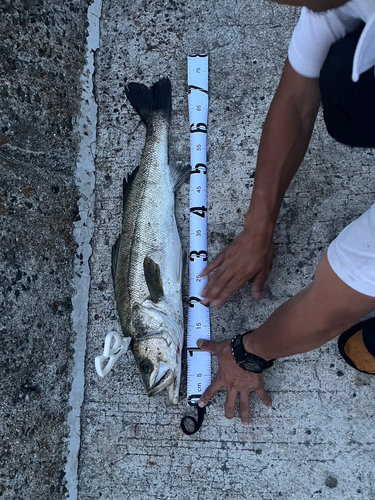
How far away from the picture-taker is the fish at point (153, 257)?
2.14 metres

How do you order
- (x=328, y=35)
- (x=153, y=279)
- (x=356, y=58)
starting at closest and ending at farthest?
(x=356, y=58) → (x=328, y=35) → (x=153, y=279)

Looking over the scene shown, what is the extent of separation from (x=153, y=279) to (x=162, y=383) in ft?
1.95

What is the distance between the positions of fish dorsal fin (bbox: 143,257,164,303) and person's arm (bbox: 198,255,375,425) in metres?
0.39

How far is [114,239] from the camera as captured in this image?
2521 mm

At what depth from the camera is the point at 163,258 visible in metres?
2.28

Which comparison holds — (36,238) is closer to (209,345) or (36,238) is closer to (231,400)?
(209,345)

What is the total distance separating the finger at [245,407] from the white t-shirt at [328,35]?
5.53ft

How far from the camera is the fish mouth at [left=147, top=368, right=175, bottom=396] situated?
210cm

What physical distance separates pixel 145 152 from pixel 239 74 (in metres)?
0.84

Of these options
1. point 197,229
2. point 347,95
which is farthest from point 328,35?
point 197,229

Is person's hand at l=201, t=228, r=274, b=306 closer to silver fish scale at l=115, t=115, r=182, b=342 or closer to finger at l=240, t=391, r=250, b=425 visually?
silver fish scale at l=115, t=115, r=182, b=342

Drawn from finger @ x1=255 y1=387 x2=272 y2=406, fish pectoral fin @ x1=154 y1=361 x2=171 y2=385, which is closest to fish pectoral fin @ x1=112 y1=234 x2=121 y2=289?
fish pectoral fin @ x1=154 y1=361 x2=171 y2=385

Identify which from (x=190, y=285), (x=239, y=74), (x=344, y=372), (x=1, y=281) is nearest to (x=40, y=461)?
(x=1, y=281)

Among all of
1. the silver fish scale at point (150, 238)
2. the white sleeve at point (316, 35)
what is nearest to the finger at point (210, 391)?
the silver fish scale at point (150, 238)
